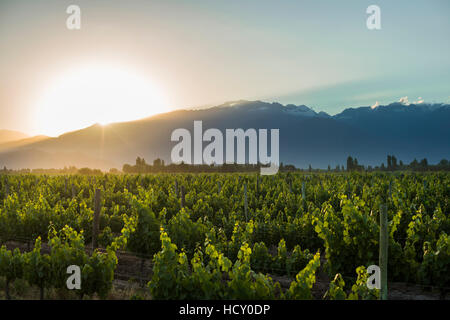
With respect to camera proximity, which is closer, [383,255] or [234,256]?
[383,255]

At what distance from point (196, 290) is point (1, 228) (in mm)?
10534

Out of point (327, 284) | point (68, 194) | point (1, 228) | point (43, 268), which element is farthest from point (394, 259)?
point (68, 194)

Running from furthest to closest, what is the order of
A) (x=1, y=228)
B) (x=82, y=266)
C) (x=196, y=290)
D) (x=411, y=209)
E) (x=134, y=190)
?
(x=134, y=190) < (x=1, y=228) < (x=411, y=209) < (x=82, y=266) < (x=196, y=290)

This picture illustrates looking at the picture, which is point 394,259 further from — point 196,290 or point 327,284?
point 196,290

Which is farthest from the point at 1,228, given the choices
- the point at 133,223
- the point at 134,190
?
the point at 134,190

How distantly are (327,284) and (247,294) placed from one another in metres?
3.82

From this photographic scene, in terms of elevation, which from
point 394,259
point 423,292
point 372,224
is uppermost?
point 372,224

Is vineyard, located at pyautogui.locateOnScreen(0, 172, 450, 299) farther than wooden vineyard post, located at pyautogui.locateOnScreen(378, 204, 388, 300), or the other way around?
vineyard, located at pyautogui.locateOnScreen(0, 172, 450, 299)

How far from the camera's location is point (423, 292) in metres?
8.80

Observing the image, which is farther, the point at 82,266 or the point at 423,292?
the point at 423,292

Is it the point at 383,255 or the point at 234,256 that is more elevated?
the point at 383,255

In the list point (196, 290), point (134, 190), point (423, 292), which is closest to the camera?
point (196, 290)

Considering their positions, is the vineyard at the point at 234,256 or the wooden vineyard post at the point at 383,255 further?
the vineyard at the point at 234,256
